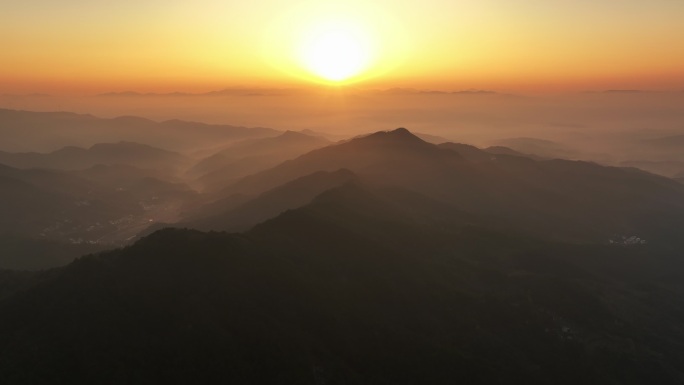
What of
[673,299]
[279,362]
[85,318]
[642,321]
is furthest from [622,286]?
[85,318]

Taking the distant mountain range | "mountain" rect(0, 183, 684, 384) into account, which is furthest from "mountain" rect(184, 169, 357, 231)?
"mountain" rect(0, 183, 684, 384)

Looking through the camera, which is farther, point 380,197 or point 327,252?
point 380,197

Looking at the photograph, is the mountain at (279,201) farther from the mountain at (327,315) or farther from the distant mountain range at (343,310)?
the mountain at (327,315)

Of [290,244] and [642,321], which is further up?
[290,244]

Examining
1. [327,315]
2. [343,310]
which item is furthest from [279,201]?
[327,315]

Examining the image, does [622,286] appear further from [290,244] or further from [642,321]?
[290,244]

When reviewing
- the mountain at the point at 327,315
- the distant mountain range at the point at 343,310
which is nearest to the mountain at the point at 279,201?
the distant mountain range at the point at 343,310

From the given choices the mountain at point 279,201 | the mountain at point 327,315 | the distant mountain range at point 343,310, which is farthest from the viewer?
the mountain at point 279,201

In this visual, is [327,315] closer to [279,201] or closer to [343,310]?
[343,310]
